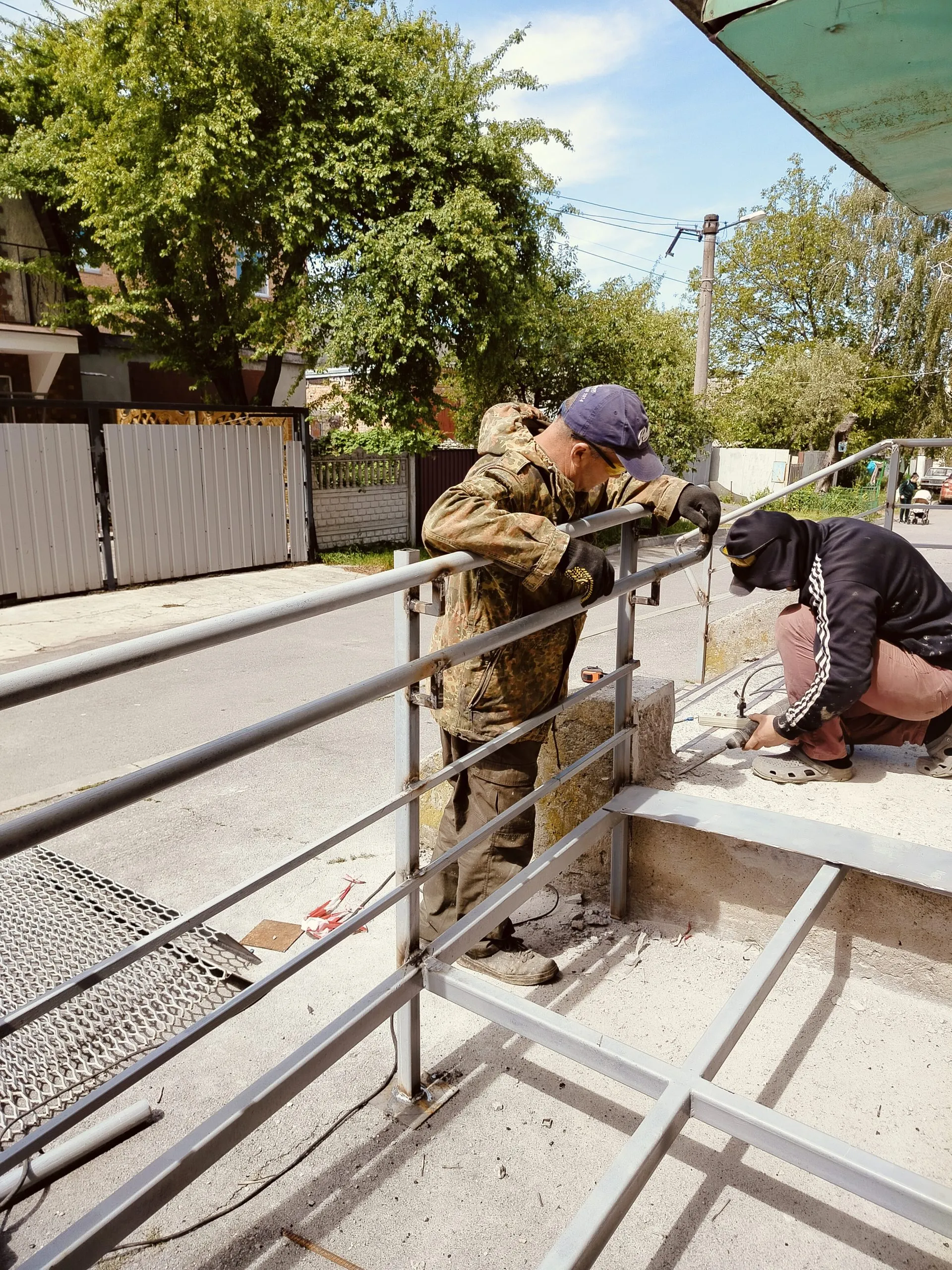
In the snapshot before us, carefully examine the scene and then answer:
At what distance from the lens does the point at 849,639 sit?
Result: 2938mm

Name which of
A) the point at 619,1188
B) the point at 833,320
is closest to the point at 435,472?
the point at 619,1188

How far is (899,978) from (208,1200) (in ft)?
6.80

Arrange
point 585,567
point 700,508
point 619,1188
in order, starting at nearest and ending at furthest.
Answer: point 619,1188
point 585,567
point 700,508

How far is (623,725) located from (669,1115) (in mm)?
1464

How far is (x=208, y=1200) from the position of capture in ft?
6.59

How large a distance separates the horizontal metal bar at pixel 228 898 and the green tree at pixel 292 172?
996 cm

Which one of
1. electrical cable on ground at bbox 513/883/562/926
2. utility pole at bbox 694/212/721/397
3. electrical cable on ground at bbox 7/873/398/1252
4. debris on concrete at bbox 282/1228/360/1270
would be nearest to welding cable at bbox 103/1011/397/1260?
electrical cable on ground at bbox 7/873/398/1252

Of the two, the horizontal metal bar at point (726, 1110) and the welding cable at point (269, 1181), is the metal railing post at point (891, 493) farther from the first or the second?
the welding cable at point (269, 1181)

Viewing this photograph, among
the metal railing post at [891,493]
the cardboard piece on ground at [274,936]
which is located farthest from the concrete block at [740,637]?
the cardboard piece on ground at [274,936]

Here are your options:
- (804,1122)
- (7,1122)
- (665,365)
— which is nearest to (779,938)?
(804,1122)

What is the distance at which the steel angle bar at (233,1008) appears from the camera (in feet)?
4.34

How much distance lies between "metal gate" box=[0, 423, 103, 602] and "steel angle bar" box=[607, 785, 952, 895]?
28.7ft

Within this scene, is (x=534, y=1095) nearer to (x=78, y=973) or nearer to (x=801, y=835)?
(x=801, y=835)

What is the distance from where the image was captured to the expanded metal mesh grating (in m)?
2.35
